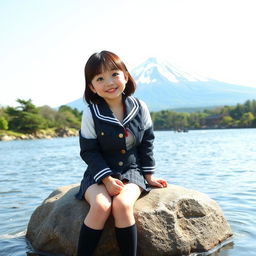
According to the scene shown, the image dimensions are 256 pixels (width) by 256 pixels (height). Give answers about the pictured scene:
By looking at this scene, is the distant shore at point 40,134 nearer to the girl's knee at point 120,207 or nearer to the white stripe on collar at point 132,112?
the white stripe on collar at point 132,112

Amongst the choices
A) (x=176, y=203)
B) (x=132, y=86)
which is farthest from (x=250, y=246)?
(x=132, y=86)

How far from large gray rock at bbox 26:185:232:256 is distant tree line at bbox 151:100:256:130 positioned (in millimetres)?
75168

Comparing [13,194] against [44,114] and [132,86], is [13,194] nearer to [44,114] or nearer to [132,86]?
[132,86]

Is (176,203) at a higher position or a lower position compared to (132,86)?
lower

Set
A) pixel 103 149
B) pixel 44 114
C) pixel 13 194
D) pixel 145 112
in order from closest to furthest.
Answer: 1. pixel 103 149
2. pixel 145 112
3. pixel 13 194
4. pixel 44 114

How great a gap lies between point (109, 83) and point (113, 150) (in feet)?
1.76

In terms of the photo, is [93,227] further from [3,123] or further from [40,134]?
[40,134]

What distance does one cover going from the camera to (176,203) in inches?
136

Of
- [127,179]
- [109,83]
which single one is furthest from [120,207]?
[109,83]

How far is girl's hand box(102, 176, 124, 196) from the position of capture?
119 inches

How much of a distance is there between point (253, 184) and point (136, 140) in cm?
467

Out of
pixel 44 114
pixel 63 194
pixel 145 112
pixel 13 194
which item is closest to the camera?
pixel 145 112

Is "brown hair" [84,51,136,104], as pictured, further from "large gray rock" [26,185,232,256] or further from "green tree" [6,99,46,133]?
"green tree" [6,99,46,133]

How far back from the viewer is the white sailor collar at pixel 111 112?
10.9ft
